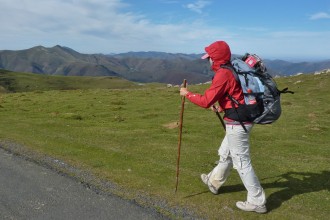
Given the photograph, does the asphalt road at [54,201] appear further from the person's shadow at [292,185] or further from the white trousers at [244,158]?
the person's shadow at [292,185]

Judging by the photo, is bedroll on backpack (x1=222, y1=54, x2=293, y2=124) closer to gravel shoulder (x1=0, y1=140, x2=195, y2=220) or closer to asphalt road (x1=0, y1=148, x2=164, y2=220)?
gravel shoulder (x1=0, y1=140, x2=195, y2=220)

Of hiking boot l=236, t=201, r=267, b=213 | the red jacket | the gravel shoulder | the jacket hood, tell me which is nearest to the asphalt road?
the gravel shoulder

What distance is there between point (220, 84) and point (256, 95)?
998mm

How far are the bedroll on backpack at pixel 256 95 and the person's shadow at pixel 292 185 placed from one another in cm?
290

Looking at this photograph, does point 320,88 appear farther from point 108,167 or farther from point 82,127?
point 108,167

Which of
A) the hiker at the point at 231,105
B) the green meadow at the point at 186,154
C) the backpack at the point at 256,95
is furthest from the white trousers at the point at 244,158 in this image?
the green meadow at the point at 186,154

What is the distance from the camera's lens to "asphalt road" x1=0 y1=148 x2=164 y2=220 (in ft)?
32.7

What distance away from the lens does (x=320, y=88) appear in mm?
52094

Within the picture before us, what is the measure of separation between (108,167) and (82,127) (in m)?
12.3

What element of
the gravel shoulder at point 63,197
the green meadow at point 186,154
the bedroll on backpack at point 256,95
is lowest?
the green meadow at point 186,154

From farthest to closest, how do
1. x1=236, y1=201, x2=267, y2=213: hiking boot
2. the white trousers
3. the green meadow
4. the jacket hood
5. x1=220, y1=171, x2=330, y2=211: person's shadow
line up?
x1=220, y1=171, x2=330, y2=211: person's shadow
the green meadow
x1=236, y1=201, x2=267, y2=213: hiking boot
the white trousers
the jacket hood

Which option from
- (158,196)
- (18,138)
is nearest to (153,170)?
(158,196)

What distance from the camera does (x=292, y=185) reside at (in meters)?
13.3

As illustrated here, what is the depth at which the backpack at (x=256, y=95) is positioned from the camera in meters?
9.83
